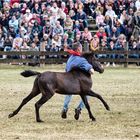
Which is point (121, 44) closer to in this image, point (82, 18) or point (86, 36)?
point (86, 36)

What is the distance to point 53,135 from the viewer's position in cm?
1322

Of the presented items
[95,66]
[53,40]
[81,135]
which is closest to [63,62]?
[53,40]

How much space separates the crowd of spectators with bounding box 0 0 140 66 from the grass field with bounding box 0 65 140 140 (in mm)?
8454

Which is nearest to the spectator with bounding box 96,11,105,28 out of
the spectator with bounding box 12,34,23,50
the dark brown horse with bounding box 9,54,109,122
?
the spectator with bounding box 12,34,23,50

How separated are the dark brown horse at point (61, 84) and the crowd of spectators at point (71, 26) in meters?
16.9

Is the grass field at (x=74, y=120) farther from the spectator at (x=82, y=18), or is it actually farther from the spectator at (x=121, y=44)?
the spectator at (x=82, y=18)

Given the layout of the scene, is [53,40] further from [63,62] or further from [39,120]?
[39,120]

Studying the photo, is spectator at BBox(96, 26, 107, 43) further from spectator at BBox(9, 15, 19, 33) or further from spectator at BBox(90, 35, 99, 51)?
spectator at BBox(9, 15, 19, 33)

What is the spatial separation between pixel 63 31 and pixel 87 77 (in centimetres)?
1819

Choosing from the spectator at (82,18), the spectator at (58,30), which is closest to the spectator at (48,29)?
the spectator at (58,30)

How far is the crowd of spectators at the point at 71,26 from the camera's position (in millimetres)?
33250

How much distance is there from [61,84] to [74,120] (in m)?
0.89

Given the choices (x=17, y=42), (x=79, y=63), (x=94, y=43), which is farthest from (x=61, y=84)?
(x=17, y=42)

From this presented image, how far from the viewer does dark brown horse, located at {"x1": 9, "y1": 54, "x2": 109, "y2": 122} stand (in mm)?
15031
